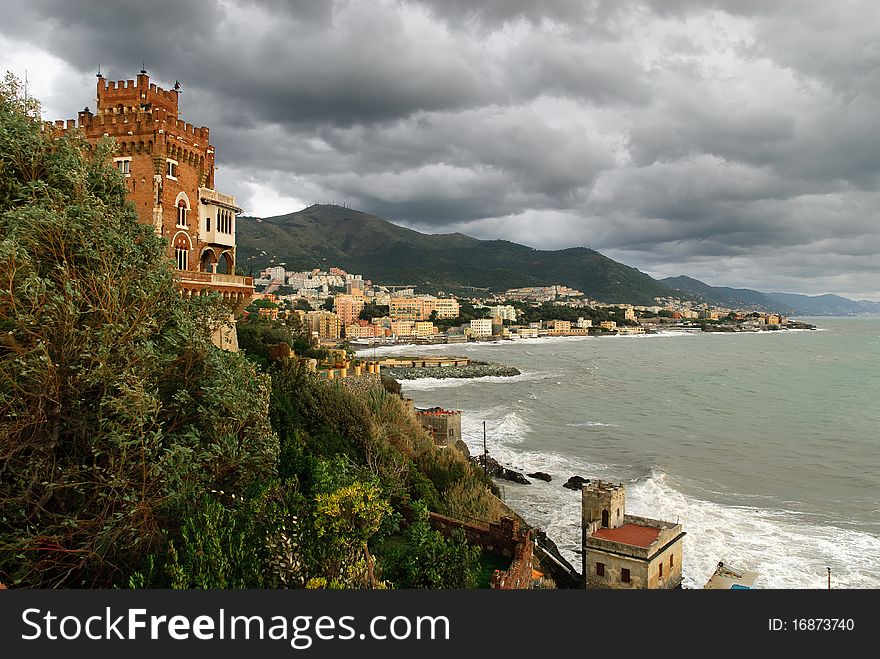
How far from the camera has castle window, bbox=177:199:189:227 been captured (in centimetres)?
1577

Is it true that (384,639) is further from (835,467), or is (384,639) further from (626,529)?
(835,467)

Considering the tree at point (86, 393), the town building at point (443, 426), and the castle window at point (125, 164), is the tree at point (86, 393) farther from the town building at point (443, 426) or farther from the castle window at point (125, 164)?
the town building at point (443, 426)

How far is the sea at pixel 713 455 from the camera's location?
56.9 feet

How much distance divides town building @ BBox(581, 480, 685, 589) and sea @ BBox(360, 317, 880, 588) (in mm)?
2377

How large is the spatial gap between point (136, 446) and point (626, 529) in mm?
10984

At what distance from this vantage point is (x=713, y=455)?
28641mm

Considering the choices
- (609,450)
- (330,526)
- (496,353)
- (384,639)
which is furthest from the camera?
(496,353)

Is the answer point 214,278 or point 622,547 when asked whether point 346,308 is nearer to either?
point 214,278

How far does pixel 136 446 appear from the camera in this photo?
7.02 m

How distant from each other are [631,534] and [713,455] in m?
18.3

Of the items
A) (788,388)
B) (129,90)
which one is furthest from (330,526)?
(788,388)

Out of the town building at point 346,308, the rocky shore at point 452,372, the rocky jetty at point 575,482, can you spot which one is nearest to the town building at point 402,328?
the town building at point 346,308

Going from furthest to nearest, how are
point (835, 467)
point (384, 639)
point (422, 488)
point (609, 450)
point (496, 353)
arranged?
point (496, 353) < point (609, 450) < point (835, 467) < point (422, 488) < point (384, 639)

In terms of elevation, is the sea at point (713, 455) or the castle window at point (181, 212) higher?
the castle window at point (181, 212)
